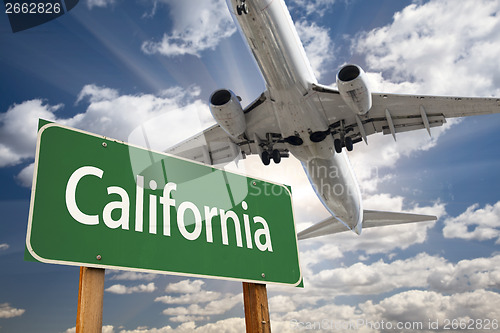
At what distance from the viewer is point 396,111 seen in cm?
1791

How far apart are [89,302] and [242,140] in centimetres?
1805

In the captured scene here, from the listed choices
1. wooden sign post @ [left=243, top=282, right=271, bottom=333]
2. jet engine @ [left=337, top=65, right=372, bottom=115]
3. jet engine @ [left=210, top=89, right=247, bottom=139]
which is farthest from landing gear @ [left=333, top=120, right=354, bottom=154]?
wooden sign post @ [left=243, top=282, right=271, bottom=333]

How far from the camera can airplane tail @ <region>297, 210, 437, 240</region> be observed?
25109 millimetres

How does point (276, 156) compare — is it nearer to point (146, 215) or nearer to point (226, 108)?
point (226, 108)

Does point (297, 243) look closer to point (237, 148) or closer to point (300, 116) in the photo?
point (300, 116)

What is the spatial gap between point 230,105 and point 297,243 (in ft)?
44.5

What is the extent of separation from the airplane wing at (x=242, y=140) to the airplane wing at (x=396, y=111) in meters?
2.56

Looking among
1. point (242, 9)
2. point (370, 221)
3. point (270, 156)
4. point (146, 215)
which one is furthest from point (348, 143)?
point (146, 215)

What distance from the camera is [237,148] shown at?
20469 mm

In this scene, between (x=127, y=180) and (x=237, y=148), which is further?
(x=237, y=148)

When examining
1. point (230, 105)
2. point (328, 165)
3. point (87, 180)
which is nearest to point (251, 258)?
point (87, 180)

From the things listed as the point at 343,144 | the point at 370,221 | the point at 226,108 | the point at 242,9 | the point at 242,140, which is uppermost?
the point at 242,9

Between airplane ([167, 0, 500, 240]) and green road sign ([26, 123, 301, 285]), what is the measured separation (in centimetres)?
1091

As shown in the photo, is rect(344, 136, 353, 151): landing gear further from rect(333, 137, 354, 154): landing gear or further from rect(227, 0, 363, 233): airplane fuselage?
rect(227, 0, 363, 233): airplane fuselage
